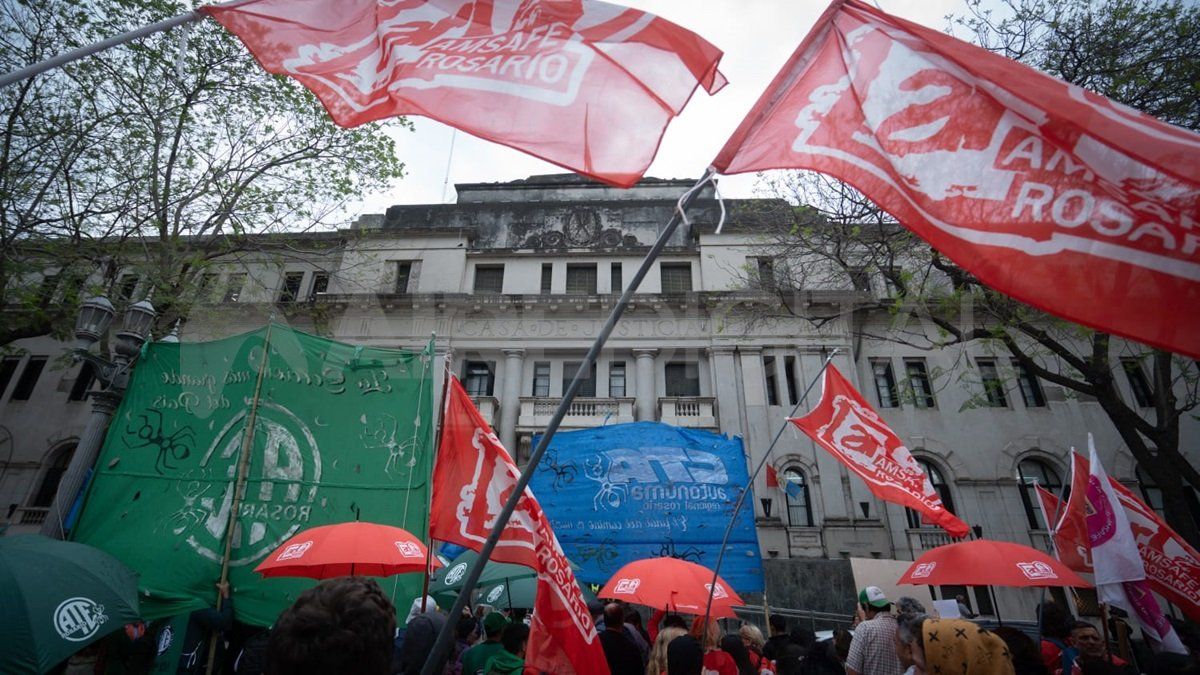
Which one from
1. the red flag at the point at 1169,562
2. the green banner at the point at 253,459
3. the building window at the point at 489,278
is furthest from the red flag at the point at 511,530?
the building window at the point at 489,278

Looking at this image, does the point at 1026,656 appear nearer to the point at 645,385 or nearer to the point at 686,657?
the point at 686,657

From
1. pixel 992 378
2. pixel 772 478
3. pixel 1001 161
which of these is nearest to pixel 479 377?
pixel 772 478

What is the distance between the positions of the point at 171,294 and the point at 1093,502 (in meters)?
16.3

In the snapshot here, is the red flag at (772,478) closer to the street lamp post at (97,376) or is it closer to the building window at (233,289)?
the street lamp post at (97,376)

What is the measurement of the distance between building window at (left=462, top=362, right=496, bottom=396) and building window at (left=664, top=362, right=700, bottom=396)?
6669 mm

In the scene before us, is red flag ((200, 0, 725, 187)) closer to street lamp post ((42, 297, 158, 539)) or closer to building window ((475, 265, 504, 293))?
street lamp post ((42, 297, 158, 539))

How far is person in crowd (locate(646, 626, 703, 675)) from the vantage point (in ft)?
17.3

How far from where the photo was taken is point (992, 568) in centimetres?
606

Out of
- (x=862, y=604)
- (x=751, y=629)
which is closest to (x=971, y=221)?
(x=862, y=604)

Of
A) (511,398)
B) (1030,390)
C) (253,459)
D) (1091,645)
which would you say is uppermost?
(1030,390)

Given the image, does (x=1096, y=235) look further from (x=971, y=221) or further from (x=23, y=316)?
(x=23, y=316)

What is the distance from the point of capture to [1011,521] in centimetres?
1788

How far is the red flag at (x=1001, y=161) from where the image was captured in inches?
70.1

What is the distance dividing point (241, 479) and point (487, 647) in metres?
3.48
